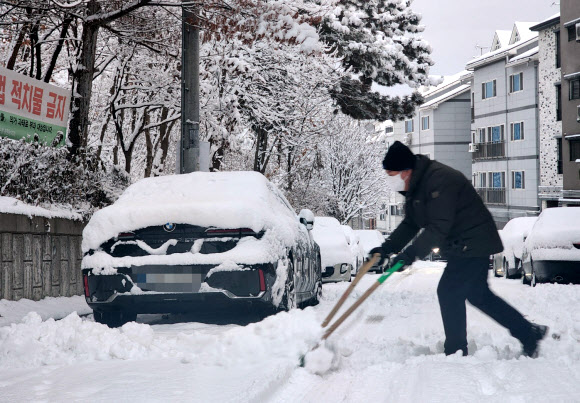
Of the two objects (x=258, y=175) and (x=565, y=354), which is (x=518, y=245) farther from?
(x=565, y=354)

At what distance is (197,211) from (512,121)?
51.3m

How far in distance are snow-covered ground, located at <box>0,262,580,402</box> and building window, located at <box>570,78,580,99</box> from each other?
40.2 metres

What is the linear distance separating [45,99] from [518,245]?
40.5 feet

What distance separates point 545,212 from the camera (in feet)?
49.6

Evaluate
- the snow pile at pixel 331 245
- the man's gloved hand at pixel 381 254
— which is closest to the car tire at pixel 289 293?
the man's gloved hand at pixel 381 254

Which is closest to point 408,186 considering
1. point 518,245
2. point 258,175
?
point 258,175

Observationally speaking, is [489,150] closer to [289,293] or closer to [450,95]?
[450,95]

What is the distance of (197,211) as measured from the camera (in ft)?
23.9

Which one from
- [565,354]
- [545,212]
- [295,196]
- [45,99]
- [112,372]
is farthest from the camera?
[295,196]

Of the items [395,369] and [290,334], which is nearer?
[395,369]

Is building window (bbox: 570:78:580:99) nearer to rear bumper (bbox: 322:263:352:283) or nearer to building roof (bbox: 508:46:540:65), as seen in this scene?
building roof (bbox: 508:46:540:65)

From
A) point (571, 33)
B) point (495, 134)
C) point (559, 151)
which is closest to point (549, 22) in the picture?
point (571, 33)

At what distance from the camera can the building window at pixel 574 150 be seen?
146 ft

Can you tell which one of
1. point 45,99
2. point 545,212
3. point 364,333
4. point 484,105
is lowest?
point 364,333
